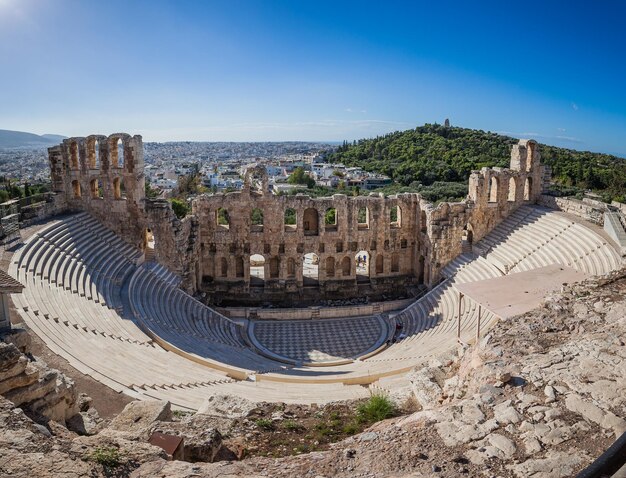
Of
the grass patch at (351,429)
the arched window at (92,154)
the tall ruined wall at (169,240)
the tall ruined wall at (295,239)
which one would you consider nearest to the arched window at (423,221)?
the tall ruined wall at (295,239)

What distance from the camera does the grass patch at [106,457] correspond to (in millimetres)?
6023

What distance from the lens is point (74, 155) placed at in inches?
1022

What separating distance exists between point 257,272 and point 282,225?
18.2ft

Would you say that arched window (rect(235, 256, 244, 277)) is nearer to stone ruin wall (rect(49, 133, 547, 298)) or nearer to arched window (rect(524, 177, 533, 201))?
stone ruin wall (rect(49, 133, 547, 298))

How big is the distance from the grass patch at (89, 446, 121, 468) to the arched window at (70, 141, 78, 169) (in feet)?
76.5

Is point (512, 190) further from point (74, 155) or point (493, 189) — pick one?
point (74, 155)

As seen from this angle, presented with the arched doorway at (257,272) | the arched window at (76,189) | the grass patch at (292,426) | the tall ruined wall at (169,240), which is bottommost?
the arched doorway at (257,272)

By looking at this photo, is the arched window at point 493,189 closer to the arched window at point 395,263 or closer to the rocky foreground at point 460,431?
the arched window at point 395,263

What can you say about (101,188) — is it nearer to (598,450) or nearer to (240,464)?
(240,464)

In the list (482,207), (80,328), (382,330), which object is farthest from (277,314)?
(482,207)

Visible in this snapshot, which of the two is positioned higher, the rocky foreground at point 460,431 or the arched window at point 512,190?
the arched window at point 512,190

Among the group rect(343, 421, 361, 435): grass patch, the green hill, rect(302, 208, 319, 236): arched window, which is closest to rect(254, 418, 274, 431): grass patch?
rect(343, 421, 361, 435): grass patch

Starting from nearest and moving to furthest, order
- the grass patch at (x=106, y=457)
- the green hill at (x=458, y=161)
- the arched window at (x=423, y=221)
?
the grass patch at (x=106, y=457) → the arched window at (x=423, y=221) → the green hill at (x=458, y=161)

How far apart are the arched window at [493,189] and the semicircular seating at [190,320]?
1.61 m
